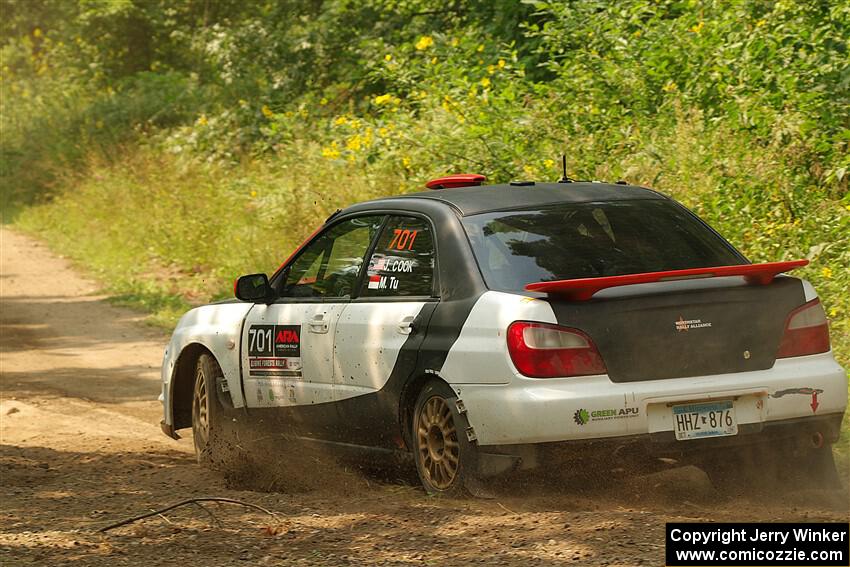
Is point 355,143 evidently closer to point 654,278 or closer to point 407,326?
point 407,326

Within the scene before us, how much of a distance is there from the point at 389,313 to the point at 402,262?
0.31 metres

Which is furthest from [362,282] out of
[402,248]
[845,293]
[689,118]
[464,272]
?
[689,118]

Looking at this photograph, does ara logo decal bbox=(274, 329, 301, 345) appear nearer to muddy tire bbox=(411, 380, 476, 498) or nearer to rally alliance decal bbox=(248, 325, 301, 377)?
rally alliance decal bbox=(248, 325, 301, 377)

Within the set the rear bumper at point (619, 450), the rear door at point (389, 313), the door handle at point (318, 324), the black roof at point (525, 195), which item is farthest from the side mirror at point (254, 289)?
the rear bumper at point (619, 450)

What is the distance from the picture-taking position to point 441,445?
595 cm

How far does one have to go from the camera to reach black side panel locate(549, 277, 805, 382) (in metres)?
5.52

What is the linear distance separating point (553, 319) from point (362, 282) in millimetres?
1533

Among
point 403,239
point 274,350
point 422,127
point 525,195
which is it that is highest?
point 422,127

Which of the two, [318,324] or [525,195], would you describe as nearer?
[525,195]

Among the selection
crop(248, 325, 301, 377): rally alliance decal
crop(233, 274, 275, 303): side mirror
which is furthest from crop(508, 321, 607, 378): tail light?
crop(233, 274, 275, 303): side mirror

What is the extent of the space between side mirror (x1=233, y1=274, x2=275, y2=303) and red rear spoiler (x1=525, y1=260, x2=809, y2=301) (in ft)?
7.54

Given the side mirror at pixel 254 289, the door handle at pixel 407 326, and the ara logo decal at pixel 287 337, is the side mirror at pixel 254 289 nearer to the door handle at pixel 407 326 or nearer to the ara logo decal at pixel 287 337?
the ara logo decal at pixel 287 337

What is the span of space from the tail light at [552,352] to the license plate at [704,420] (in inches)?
15.7

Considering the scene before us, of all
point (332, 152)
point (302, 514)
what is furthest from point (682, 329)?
point (332, 152)
